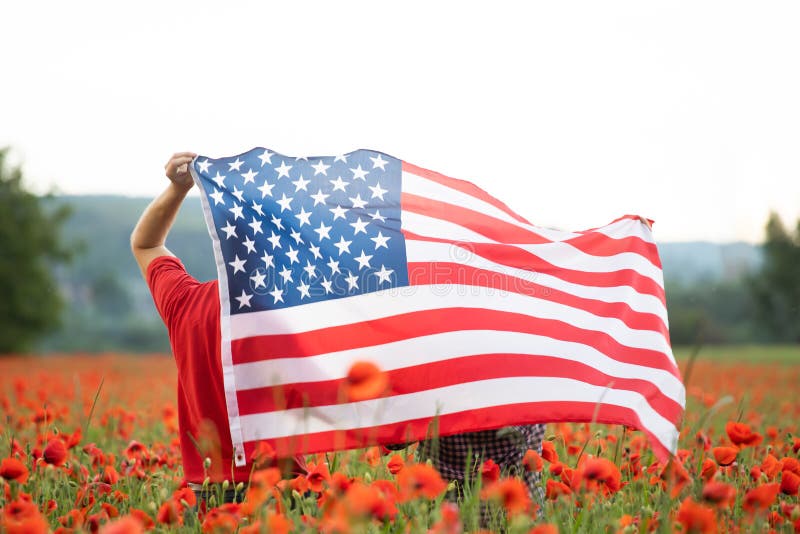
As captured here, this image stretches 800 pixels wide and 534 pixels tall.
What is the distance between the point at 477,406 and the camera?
3.27 meters

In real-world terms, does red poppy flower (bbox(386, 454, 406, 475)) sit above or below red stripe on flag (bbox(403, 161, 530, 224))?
below

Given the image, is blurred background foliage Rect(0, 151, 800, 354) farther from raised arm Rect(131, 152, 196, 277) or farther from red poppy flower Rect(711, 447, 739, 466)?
raised arm Rect(131, 152, 196, 277)

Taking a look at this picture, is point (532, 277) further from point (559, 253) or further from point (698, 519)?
point (698, 519)

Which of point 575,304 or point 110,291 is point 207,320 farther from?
point 110,291

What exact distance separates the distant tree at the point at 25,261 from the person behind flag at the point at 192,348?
1250 inches

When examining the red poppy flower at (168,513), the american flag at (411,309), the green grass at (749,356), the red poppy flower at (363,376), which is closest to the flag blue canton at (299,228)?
the american flag at (411,309)

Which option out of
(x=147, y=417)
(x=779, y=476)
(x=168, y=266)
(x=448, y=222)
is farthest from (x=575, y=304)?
(x=147, y=417)

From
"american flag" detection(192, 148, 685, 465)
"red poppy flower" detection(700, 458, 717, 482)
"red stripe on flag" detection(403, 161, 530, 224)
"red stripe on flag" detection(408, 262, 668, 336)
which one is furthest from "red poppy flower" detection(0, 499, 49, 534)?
"red poppy flower" detection(700, 458, 717, 482)

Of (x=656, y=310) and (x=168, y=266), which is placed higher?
(x=168, y=266)

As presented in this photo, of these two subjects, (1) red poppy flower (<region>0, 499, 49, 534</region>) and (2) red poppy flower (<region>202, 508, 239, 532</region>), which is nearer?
(1) red poppy flower (<region>0, 499, 49, 534</region>)

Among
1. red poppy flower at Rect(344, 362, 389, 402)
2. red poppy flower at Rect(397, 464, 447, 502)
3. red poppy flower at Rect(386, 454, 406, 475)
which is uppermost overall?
red poppy flower at Rect(344, 362, 389, 402)

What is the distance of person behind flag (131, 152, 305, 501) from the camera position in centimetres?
338

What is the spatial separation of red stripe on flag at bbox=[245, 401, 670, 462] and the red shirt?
25cm

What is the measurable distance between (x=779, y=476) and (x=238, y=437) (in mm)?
2562
